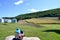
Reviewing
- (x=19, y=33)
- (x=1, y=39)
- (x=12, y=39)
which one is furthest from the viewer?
(x=1, y=39)

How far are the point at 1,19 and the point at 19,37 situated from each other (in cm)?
6637

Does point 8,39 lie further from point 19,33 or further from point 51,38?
point 51,38

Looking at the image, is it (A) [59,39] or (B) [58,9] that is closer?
(A) [59,39]

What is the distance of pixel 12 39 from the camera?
28.8ft

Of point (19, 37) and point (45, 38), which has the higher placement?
point (19, 37)

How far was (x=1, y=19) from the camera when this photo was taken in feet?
242

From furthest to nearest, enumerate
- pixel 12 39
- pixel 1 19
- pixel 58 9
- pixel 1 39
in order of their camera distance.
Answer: pixel 58 9 < pixel 1 19 < pixel 1 39 < pixel 12 39

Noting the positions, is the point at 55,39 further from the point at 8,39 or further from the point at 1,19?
the point at 1,19

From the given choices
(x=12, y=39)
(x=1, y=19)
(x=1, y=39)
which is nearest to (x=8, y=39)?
(x=12, y=39)

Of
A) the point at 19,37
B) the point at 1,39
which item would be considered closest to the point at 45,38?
the point at 1,39

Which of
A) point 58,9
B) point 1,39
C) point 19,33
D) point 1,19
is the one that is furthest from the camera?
point 58,9

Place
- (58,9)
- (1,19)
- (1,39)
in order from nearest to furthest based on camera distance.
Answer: (1,39) → (1,19) → (58,9)

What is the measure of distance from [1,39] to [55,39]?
13.1 feet

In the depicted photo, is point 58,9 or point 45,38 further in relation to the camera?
point 58,9
